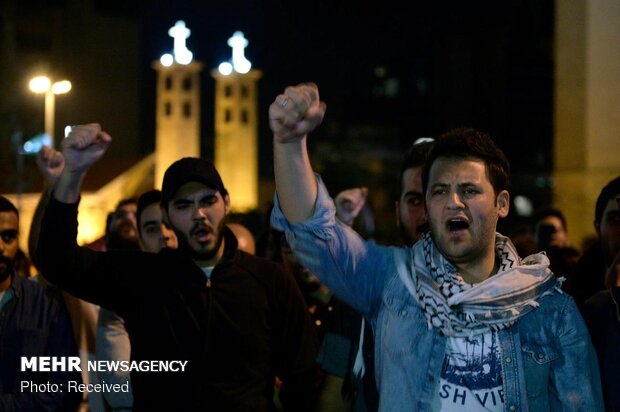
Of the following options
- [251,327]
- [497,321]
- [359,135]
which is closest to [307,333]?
[251,327]

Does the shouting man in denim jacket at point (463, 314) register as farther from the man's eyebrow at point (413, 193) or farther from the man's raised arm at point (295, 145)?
the man's eyebrow at point (413, 193)

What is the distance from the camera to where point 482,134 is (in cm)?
335

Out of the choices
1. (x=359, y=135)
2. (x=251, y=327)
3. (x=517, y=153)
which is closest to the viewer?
(x=251, y=327)

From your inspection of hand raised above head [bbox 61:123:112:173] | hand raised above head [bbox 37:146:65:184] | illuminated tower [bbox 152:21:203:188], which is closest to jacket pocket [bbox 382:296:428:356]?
hand raised above head [bbox 61:123:112:173]

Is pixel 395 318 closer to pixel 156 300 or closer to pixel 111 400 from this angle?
pixel 156 300

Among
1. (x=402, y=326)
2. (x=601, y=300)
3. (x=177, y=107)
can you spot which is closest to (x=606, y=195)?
(x=601, y=300)

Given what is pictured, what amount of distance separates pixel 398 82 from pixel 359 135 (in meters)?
8.41

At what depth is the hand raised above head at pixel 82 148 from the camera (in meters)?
4.13

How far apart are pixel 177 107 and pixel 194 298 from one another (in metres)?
77.6

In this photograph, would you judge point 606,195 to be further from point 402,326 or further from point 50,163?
point 50,163

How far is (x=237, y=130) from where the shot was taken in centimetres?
8325

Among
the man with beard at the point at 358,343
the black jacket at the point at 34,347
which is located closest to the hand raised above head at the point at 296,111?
the man with beard at the point at 358,343

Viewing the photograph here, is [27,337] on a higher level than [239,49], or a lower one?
lower

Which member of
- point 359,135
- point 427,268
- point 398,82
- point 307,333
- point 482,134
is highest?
point 398,82
